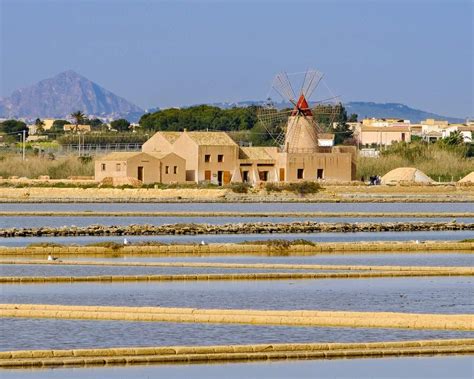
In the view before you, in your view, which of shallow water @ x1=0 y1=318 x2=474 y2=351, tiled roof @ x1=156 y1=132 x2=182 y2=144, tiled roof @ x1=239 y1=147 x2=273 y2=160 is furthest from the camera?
tiled roof @ x1=156 y1=132 x2=182 y2=144

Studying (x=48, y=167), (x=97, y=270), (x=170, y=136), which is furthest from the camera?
(x=48, y=167)

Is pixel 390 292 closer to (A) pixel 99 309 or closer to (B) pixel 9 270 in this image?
(A) pixel 99 309

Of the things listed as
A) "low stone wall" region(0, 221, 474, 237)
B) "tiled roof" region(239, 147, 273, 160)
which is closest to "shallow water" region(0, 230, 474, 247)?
"low stone wall" region(0, 221, 474, 237)

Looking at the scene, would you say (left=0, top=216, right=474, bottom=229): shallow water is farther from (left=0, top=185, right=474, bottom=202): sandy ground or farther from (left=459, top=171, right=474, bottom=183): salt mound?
(left=459, top=171, right=474, bottom=183): salt mound

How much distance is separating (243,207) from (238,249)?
23.4 metres

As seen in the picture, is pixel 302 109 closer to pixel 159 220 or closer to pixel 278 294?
pixel 159 220

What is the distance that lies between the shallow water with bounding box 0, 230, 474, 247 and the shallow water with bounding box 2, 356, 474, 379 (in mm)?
16493

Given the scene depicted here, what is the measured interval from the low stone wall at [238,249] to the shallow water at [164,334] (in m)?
9.96

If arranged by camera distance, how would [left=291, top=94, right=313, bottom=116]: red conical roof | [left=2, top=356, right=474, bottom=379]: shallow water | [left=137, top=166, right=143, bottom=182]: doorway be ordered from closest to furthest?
[left=2, top=356, right=474, bottom=379]: shallow water, [left=137, top=166, right=143, bottom=182]: doorway, [left=291, top=94, right=313, bottom=116]: red conical roof

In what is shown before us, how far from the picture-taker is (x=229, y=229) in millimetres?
32844

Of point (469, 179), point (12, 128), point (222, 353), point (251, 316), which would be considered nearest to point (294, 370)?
point (222, 353)

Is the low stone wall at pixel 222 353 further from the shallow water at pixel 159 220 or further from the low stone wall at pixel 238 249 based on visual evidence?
the shallow water at pixel 159 220

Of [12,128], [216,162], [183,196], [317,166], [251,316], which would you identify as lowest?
[251,316]

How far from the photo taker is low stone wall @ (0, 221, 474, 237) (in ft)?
104
